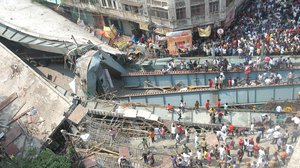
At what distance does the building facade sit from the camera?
43188 mm

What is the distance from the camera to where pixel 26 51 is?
152 feet

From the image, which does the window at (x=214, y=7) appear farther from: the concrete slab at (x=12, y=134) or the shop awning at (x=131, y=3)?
the concrete slab at (x=12, y=134)

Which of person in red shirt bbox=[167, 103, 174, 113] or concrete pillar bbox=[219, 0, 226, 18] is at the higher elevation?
concrete pillar bbox=[219, 0, 226, 18]

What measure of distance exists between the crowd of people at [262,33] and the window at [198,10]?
3.23m

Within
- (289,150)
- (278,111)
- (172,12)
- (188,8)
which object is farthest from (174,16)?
(289,150)

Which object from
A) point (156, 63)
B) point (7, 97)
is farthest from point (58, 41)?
point (156, 63)

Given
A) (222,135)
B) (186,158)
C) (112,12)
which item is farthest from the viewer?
(112,12)

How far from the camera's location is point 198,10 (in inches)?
1720

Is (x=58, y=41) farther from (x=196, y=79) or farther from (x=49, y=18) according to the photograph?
(x=196, y=79)

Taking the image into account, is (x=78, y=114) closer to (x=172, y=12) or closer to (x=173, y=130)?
(x=173, y=130)

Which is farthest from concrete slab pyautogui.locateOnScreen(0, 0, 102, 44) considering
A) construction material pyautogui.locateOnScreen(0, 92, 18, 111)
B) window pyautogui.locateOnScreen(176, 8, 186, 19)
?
window pyautogui.locateOnScreen(176, 8, 186, 19)

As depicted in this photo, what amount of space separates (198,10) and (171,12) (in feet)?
9.56

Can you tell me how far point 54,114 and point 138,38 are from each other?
16.1 metres

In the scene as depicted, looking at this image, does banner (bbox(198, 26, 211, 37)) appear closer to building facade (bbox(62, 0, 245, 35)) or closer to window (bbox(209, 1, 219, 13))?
building facade (bbox(62, 0, 245, 35))
